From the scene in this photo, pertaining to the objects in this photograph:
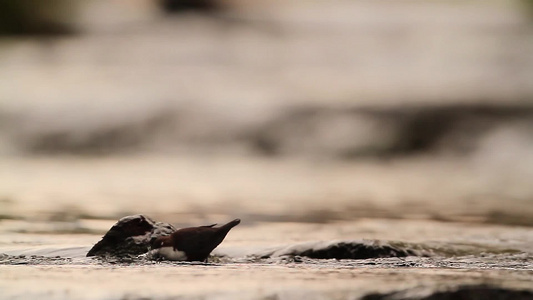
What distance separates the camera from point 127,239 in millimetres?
5371

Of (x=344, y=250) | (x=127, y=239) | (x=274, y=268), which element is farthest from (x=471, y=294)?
(x=127, y=239)

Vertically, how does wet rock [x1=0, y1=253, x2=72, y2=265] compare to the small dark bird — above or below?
below

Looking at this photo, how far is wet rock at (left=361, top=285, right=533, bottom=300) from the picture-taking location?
314 centimetres

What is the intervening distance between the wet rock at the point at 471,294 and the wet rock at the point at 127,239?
8.14ft

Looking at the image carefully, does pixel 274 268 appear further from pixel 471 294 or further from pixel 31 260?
pixel 471 294

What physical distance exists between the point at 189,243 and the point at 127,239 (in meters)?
0.46

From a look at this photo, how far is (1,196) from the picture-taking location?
10.3 meters

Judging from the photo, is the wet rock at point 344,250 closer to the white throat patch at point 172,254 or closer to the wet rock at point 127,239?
the white throat patch at point 172,254

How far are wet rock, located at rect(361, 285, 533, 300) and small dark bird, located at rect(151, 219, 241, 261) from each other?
220 cm

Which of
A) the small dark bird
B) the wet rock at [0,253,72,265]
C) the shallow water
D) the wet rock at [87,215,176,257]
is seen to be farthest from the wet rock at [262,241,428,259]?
the wet rock at [0,253,72,265]

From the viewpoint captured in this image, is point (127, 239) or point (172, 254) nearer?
point (172, 254)

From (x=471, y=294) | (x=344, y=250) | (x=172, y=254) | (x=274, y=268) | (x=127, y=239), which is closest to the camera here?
(x=471, y=294)

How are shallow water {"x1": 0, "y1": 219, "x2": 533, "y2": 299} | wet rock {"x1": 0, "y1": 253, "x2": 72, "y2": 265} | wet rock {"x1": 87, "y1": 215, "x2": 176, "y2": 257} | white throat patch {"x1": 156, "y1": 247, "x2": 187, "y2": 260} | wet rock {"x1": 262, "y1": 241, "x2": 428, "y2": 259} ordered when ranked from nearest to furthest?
1. shallow water {"x1": 0, "y1": 219, "x2": 533, "y2": 299}
2. wet rock {"x1": 0, "y1": 253, "x2": 72, "y2": 265}
3. white throat patch {"x1": 156, "y1": 247, "x2": 187, "y2": 260}
4. wet rock {"x1": 87, "y1": 215, "x2": 176, "y2": 257}
5. wet rock {"x1": 262, "y1": 241, "x2": 428, "y2": 259}

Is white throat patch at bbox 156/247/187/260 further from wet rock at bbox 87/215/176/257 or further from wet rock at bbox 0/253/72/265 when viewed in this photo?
wet rock at bbox 0/253/72/265
